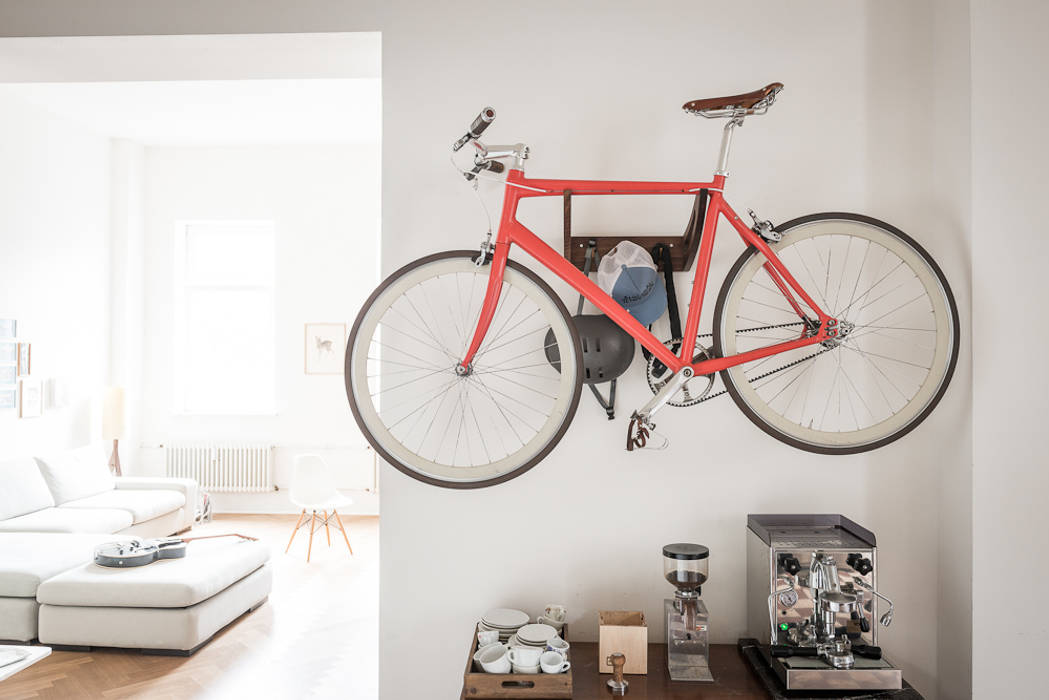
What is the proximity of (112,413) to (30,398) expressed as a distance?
692mm

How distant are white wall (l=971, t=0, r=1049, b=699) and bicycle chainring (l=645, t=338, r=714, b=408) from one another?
0.71 meters

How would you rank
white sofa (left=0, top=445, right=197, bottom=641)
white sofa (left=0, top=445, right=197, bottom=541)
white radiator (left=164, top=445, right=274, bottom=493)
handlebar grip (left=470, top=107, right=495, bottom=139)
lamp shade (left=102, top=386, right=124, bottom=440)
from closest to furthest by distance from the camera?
handlebar grip (left=470, top=107, right=495, bottom=139)
white sofa (left=0, top=445, right=197, bottom=641)
white sofa (left=0, top=445, right=197, bottom=541)
lamp shade (left=102, top=386, right=124, bottom=440)
white radiator (left=164, top=445, right=274, bottom=493)

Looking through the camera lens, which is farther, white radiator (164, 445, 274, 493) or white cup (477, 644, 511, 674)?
white radiator (164, 445, 274, 493)

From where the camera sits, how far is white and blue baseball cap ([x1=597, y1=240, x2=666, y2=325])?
1783mm

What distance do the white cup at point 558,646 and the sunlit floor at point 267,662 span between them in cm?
159

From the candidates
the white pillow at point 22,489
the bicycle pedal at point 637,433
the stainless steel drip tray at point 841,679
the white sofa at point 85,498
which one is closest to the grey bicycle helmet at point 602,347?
the bicycle pedal at point 637,433

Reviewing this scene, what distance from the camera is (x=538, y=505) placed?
201cm

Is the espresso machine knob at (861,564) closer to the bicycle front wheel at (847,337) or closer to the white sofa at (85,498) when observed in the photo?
the bicycle front wheel at (847,337)

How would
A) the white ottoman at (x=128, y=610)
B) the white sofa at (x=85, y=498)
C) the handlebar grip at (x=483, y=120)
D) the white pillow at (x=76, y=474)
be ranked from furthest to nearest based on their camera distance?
the white pillow at (x=76, y=474) → the white sofa at (x=85, y=498) → the white ottoman at (x=128, y=610) → the handlebar grip at (x=483, y=120)

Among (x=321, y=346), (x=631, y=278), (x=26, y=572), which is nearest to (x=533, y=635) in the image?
(x=631, y=278)

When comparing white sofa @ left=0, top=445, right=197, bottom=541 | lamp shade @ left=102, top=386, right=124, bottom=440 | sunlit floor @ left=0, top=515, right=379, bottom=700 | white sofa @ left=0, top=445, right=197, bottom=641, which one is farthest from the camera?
lamp shade @ left=102, top=386, right=124, bottom=440

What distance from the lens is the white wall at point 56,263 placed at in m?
5.08

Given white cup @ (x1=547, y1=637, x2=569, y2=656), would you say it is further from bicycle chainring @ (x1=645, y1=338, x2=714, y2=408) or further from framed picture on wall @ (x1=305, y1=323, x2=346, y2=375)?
framed picture on wall @ (x1=305, y1=323, x2=346, y2=375)

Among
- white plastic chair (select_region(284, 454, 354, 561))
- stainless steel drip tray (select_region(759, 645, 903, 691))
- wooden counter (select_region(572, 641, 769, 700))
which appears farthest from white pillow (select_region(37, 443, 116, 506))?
stainless steel drip tray (select_region(759, 645, 903, 691))
